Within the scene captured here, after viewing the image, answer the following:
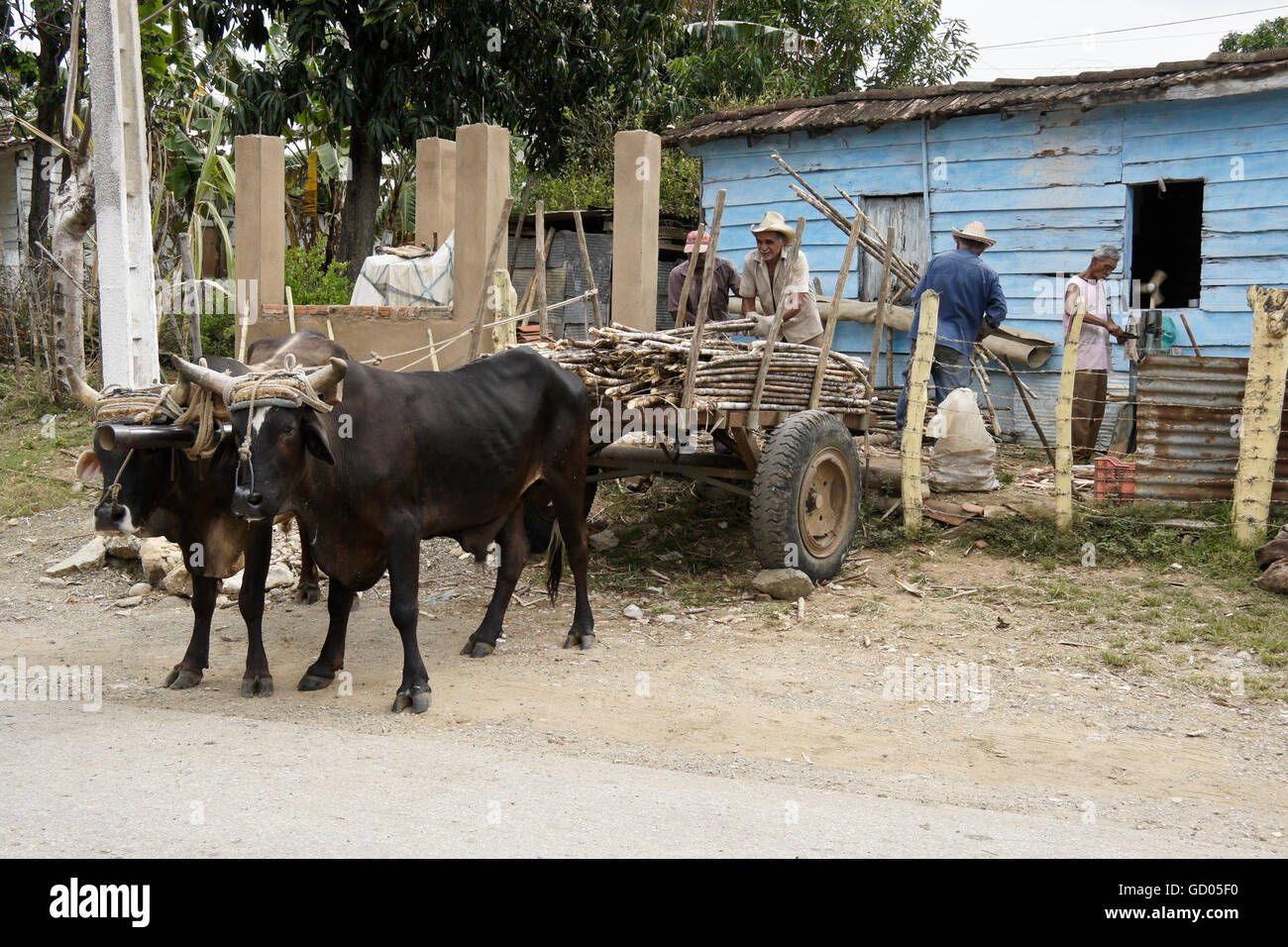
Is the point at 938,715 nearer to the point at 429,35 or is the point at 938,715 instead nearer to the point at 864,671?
the point at 864,671

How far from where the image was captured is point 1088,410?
35.1 ft

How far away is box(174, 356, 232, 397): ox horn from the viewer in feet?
18.2

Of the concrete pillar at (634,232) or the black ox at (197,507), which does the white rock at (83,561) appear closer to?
the black ox at (197,507)

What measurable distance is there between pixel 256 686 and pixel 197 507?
945 mm

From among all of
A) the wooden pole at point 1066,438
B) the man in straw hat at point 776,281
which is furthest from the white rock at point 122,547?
the wooden pole at point 1066,438

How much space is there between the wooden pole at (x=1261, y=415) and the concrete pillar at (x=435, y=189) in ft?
23.0

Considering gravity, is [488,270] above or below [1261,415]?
above

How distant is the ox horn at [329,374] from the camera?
5516 mm

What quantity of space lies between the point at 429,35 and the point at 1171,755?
43.6 ft

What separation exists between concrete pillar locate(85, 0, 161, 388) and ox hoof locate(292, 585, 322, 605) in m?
1.95
